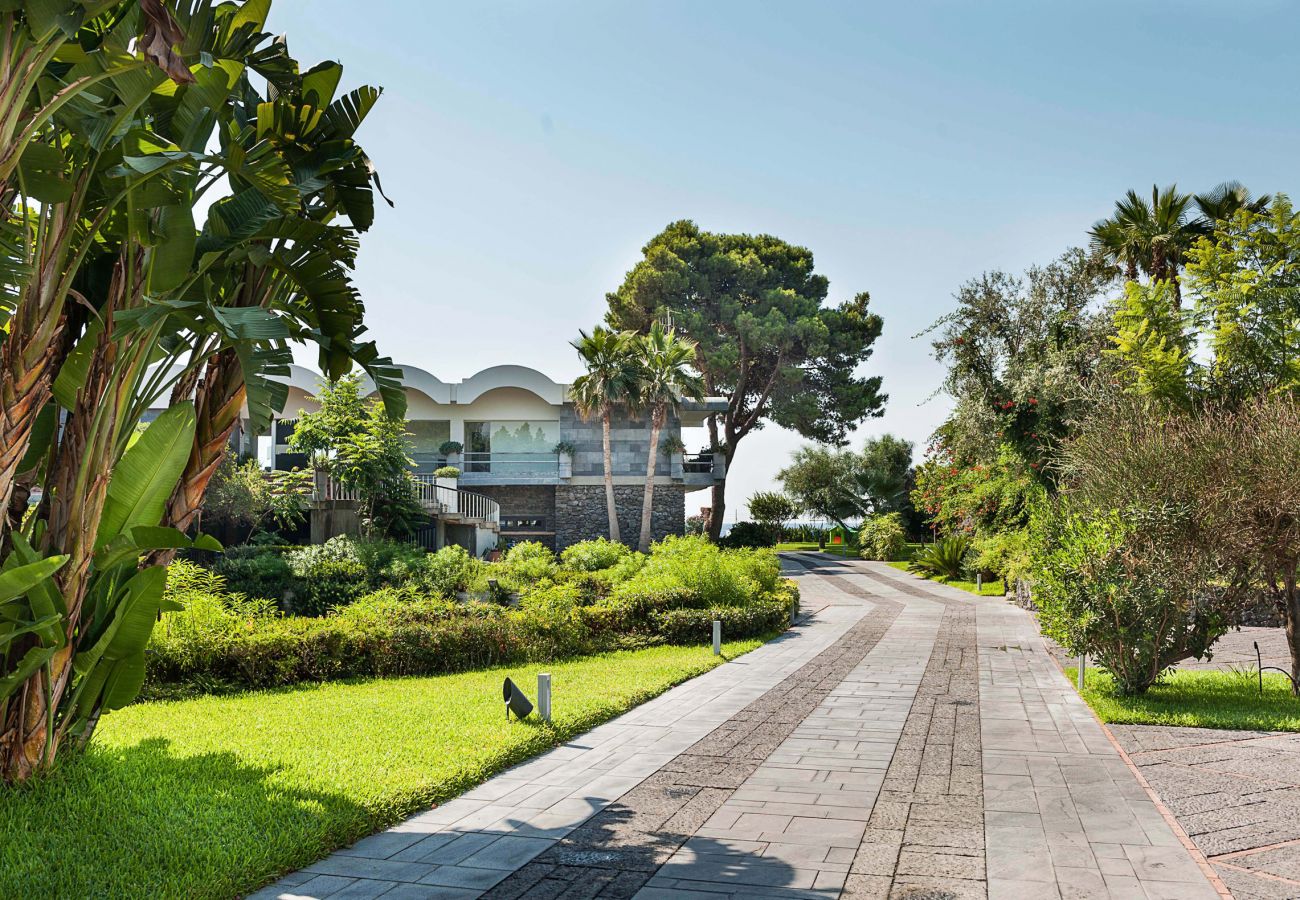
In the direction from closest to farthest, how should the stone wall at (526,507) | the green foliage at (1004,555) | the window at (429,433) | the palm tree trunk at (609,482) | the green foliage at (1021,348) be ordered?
the green foliage at (1021,348)
the green foliage at (1004,555)
the palm tree trunk at (609,482)
the stone wall at (526,507)
the window at (429,433)

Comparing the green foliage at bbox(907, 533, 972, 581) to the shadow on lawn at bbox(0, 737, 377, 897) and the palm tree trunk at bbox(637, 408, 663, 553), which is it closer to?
the palm tree trunk at bbox(637, 408, 663, 553)

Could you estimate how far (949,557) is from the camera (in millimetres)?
33906

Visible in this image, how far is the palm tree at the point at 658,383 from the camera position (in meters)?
34.3

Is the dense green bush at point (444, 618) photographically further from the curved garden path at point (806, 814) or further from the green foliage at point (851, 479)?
the green foliage at point (851, 479)

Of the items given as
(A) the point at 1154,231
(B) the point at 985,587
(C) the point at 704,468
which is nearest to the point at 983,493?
(B) the point at 985,587

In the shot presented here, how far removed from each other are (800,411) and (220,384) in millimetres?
36605

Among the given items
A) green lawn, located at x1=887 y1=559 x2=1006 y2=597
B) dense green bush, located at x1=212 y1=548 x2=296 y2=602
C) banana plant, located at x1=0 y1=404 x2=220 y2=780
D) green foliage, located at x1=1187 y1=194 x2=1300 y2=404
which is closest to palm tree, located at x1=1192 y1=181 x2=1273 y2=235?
green foliage, located at x1=1187 y1=194 x2=1300 y2=404

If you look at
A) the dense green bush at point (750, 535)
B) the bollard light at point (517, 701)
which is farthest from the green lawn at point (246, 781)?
the dense green bush at point (750, 535)

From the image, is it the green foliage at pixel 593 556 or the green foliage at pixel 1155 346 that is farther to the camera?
the green foliage at pixel 593 556

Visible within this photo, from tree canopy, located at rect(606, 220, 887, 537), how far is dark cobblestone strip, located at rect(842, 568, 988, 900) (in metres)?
30.1

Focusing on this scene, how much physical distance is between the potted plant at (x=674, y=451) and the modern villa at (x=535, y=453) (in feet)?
0.17

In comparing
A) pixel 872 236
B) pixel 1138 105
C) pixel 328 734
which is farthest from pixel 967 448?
pixel 328 734

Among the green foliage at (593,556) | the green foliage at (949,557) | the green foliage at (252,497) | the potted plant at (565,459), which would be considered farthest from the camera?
the potted plant at (565,459)

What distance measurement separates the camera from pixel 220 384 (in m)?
7.38
